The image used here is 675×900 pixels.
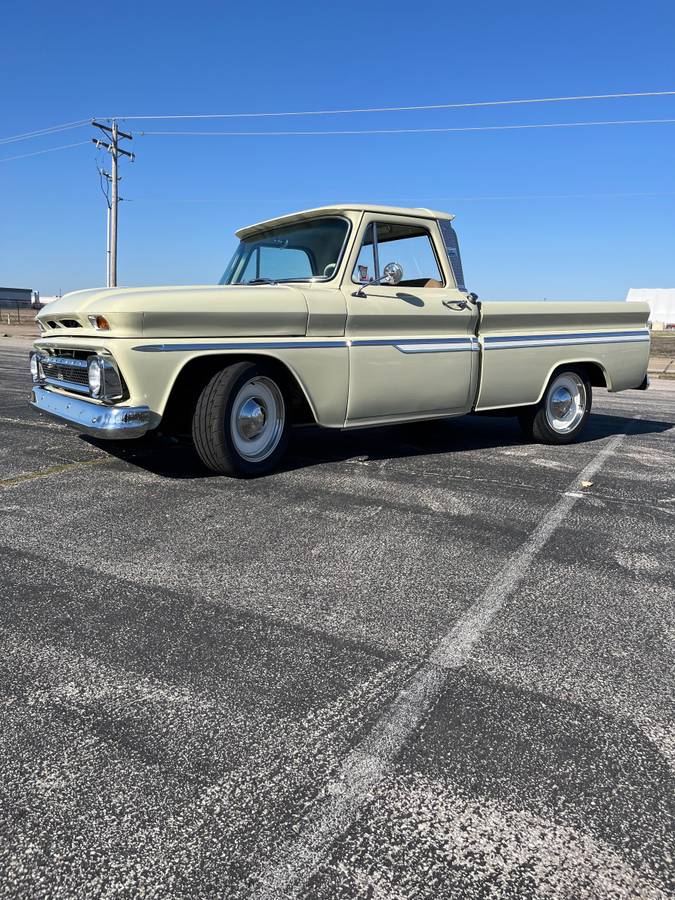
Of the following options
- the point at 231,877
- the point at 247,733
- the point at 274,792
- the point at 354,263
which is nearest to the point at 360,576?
the point at 247,733

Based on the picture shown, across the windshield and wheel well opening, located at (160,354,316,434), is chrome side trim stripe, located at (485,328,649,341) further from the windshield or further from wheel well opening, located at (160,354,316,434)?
wheel well opening, located at (160,354,316,434)

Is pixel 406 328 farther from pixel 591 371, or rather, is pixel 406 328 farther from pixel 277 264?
pixel 591 371

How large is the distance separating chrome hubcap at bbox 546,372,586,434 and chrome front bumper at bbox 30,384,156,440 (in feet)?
12.7

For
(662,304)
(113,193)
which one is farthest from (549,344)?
(662,304)

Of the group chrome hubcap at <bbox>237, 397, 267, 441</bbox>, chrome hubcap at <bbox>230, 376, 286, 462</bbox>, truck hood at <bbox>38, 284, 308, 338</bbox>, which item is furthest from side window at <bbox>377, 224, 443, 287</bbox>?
chrome hubcap at <bbox>237, 397, 267, 441</bbox>

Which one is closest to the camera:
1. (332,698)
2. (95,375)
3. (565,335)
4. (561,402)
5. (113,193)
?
(332,698)

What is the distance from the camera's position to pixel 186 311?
13.1 ft

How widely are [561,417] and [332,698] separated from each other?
500cm

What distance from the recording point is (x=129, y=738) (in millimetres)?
1745

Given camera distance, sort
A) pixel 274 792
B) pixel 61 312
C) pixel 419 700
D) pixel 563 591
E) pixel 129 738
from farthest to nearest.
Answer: pixel 61 312 < pixel 563 591 < pixel 419 700 < pixel 129 738 < pixel 274 792

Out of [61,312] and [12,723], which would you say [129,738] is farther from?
[61,312]

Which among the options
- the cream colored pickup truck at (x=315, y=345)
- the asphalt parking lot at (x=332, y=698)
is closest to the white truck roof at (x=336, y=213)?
the cream colored pickup truck at (x=315, y=345)

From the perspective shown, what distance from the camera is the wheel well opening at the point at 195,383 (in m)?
4.31

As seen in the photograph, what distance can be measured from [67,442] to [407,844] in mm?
4807
